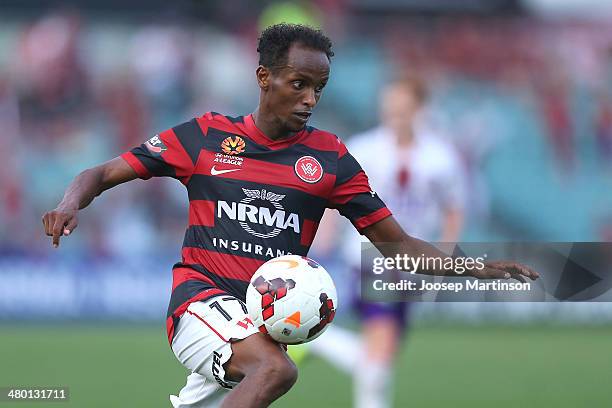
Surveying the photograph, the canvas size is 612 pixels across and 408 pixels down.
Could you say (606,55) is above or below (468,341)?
above

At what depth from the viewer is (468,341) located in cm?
1433

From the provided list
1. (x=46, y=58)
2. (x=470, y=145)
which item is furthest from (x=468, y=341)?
(x=46, y=58)

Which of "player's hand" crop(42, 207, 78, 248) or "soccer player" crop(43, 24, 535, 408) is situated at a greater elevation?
"soccer player" crop(43, 24, 535, 408)

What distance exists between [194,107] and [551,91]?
5.70 m

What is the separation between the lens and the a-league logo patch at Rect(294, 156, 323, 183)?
5.54m

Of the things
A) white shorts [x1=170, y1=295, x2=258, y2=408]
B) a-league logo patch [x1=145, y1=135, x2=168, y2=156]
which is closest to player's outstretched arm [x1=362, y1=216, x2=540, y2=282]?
white shorts [x1=170, y1=295, x2=258, y2=408]

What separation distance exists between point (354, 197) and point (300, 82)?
25.0 inches

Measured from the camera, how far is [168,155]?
5.57m

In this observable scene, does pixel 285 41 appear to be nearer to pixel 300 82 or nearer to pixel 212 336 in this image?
pixel 300 82

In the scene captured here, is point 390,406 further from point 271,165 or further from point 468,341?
point 468,341

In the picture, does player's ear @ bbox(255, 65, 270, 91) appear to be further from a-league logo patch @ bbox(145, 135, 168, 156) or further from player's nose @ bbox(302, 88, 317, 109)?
a-league logo patch @ bbox(145, 135, 168, 156)

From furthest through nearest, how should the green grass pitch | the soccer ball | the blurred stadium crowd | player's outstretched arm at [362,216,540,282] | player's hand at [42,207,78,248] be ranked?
the blurred stadium crowd < the green grass pitch < player's outstretched arm at [362,216,540,282] < the soccer ball < player's hand at [42,207,78,248]

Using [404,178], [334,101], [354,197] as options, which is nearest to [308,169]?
[354,197]

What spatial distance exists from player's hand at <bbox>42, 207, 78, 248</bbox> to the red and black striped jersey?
62 cm
